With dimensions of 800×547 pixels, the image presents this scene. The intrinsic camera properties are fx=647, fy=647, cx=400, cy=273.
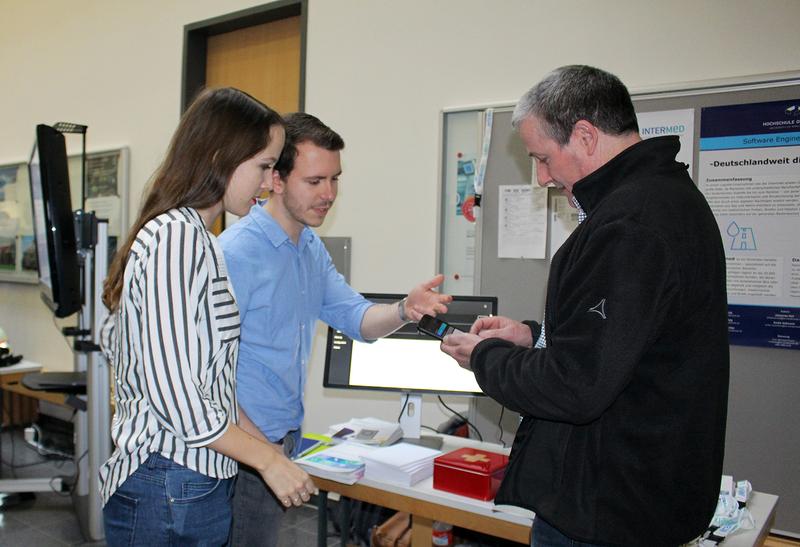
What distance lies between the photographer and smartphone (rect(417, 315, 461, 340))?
159 centimetres

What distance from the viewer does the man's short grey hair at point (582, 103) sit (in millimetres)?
1188

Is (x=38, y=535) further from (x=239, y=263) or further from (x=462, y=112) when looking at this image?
(x=462, y=112)

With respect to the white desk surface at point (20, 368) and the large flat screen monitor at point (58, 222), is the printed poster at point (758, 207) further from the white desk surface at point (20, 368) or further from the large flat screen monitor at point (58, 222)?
the white desk surface at point (20, 368)

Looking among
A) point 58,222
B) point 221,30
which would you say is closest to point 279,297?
point 58,222

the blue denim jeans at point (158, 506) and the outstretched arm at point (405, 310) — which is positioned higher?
the outstretched arm at point (405, 310)

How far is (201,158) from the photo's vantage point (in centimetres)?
118

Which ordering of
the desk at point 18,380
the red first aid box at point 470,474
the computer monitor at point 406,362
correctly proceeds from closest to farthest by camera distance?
the red first aid box at point 470,474, the computer monitor at point 406,362, the desk at point 18,380

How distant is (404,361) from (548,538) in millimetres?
1012

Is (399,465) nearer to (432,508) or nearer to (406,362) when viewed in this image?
(432,508)

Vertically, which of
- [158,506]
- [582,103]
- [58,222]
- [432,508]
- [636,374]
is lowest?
[432,508]

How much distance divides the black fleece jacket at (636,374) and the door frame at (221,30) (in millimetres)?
2592

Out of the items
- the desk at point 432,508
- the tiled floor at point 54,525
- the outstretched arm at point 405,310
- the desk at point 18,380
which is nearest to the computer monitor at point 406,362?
the outstretched arm at point 405,310

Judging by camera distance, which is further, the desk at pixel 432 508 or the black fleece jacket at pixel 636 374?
the desk at pixel 432 508

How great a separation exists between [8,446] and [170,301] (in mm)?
4172
